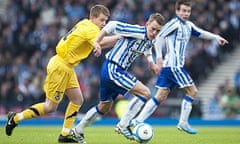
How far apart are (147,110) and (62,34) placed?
1145 centimetres

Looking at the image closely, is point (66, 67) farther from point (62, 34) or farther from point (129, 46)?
point (62, 34)

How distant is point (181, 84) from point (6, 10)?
44.4 ft

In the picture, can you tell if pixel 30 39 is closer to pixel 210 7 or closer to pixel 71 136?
pixel 210 7

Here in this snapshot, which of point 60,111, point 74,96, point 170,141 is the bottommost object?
point 60,111

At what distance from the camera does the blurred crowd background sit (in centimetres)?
2259

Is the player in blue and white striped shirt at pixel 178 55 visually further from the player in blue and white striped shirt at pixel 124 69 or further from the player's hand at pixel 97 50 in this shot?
the player's hand at pixel 97 50

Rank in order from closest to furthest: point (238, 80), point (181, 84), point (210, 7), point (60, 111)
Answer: point (181, 84) → point (60, 111) → point (238, 80) → point (210, 7)

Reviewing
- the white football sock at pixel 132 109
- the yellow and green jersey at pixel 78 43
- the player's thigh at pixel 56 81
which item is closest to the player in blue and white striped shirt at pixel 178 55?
the white football sock at pixel 132 109

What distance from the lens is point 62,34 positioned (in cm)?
2433

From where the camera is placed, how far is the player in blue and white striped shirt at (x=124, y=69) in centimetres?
1155

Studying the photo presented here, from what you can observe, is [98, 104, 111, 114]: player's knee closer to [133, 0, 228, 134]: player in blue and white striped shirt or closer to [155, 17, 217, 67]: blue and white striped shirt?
[133, 0, 228, 134]: player in blue and white striped shirt

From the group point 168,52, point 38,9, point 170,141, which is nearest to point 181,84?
point 168,52

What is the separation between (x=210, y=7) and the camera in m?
26.0

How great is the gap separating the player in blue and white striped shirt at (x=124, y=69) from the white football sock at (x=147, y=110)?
126 centimetres
